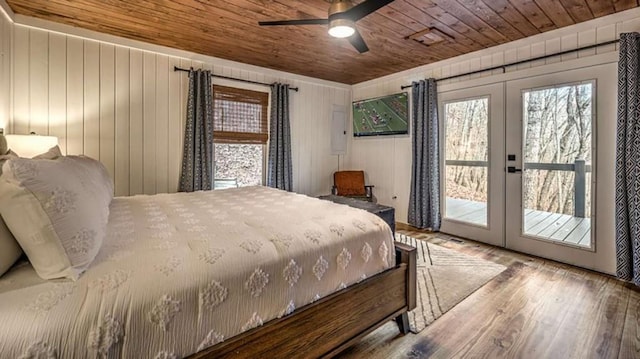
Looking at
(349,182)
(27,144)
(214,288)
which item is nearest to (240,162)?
(349,182)

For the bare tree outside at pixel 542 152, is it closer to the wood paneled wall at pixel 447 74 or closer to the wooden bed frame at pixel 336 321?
the wood paneled wall at pixel 447 74

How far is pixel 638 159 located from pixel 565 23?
147 cm

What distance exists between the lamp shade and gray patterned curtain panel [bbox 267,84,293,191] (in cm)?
259

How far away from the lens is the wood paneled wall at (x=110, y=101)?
10.0 feet

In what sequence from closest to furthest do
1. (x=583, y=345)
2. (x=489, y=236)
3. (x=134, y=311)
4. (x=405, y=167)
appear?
(x=134, y=311) < (x=583, y=345) < (x=489, y=236) < (x=405, y=167)

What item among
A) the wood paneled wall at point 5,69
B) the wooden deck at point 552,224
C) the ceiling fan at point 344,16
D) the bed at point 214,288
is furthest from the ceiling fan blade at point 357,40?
the wood paneled wall at point 5,69

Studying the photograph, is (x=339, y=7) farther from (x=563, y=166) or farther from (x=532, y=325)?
(x=563, y=166)

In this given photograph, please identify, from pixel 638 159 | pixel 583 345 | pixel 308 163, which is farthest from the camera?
pixel 308 163

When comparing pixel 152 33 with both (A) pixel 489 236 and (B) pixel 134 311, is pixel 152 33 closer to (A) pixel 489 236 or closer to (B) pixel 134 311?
(B) pixel 134 311

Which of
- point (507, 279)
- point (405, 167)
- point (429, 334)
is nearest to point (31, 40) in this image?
point (429, 334)

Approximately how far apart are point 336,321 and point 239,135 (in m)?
3.35

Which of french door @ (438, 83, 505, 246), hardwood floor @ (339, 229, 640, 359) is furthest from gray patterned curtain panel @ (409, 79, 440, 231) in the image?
hardwood floor @ (339, 229, 640, 359)

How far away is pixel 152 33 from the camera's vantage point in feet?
10.9

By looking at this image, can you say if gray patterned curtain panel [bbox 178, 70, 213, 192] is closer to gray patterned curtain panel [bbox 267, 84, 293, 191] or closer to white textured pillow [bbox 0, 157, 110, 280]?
gray patterned curtain panel [bbox 267, 84, 293, 191]
